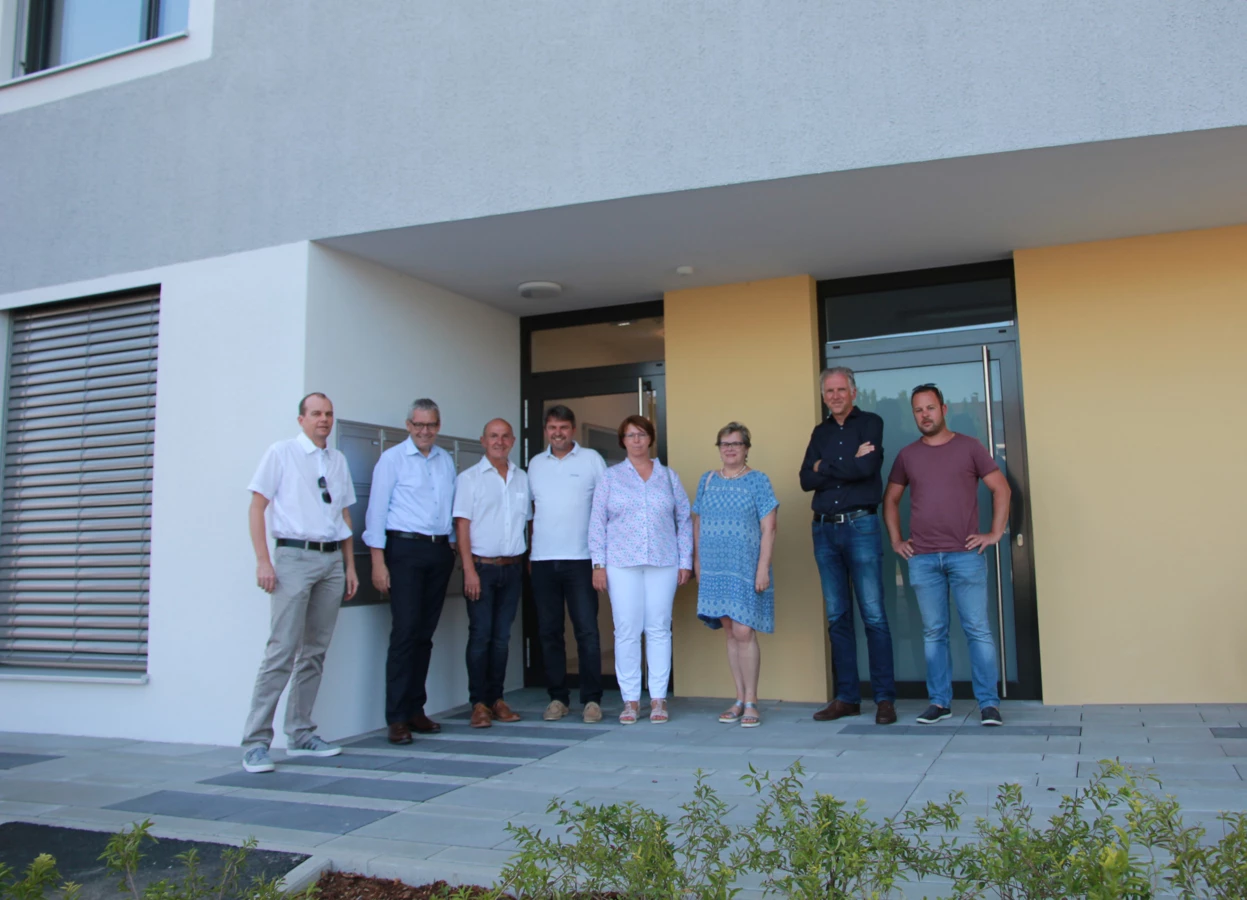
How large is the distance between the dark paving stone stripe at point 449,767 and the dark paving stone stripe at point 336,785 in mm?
194

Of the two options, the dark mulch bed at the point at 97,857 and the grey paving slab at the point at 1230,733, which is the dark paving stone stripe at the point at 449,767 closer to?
the dark mulch bed at the point at 97,857

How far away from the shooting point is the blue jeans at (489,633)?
5.61 m

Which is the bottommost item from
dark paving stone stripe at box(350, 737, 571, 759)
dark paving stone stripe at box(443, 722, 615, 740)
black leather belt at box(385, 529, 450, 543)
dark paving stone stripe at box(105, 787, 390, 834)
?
dark paving stone stripe at box(105, 787, 390, 834)

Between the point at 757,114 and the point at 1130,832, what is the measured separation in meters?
3.48

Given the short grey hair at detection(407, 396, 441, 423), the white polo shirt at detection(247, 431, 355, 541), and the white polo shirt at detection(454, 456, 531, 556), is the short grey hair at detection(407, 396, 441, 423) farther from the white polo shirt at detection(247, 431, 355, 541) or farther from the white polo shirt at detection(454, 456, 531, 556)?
the white polo shirt at detection(247, 431, 355, 541)

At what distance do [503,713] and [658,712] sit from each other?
0.90 m

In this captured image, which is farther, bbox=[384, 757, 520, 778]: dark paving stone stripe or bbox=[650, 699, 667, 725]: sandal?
bbox=[650, 699, 667, 725]: sandal

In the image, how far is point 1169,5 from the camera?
4172 mm

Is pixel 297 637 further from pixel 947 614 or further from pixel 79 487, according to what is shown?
pixel 947 614

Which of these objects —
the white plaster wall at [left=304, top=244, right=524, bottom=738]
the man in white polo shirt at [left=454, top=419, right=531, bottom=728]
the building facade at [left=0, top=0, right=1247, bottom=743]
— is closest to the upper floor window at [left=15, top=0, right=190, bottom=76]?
the building facade at [left=0, top=0, right=1247, bottom=743]

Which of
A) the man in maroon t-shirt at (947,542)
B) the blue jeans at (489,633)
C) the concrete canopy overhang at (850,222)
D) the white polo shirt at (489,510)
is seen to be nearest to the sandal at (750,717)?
the man in maroon t-shirt at (947,542)

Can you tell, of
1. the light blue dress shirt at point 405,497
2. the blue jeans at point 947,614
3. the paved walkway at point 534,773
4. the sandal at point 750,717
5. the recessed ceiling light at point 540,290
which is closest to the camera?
the paved walkway at point 534,773

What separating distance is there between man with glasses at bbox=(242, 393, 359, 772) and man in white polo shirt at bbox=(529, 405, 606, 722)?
49.5 inches

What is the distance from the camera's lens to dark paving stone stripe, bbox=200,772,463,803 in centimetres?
404
